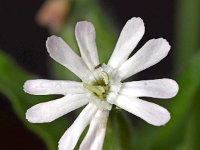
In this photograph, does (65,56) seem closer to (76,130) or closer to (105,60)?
(76,130)

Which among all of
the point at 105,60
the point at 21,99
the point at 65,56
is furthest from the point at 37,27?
the point at 65,56

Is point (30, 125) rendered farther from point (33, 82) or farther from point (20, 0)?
point (20, 0)

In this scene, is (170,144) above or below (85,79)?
below

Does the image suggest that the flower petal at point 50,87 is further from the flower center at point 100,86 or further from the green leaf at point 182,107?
the green leaf at point 182,107

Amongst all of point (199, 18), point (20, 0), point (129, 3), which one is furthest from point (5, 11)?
point (199, 18)

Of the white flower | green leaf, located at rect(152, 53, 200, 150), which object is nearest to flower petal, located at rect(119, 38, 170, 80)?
the white flower

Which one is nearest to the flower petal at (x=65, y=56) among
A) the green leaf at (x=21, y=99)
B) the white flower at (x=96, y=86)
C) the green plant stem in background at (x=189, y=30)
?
the white flower at (x=96, y=86)
